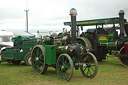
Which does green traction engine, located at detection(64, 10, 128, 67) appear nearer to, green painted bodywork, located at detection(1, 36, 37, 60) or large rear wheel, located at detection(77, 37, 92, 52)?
large rear wheel, located at detection(77, 37, 92, 52)

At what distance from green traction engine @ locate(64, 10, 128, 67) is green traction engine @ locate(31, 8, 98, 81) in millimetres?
2903

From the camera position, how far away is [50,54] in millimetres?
6617

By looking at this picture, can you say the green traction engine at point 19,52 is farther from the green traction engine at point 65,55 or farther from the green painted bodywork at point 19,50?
the green traction engine at point 65,55

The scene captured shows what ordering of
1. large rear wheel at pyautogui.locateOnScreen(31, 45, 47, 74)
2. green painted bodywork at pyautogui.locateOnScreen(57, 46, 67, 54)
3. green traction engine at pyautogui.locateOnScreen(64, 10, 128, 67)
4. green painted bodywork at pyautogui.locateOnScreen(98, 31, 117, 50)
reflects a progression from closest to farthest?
green painted bodywork at pyautogui.locateOnScreen(57, 46, 67, 54) < large rear wheel at pyautogui.locateOnScreen(31, 45, 47, 74) < green traction engine at pyautogui.locateOnScreen(64, 10, 128, 67) < green painted bodywork at pyautogui.locateOnScreen(98, 31, 117, 50)

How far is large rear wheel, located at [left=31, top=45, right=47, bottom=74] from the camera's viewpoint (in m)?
6.94

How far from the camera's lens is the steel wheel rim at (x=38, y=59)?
23.4ft

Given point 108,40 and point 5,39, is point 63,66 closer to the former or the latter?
point 108,40

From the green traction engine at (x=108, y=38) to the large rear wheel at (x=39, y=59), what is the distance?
3.45 metres

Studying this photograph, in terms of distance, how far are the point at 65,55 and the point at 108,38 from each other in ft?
15.1

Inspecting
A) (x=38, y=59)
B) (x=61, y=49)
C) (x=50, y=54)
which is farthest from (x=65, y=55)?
(x=38, y=59)

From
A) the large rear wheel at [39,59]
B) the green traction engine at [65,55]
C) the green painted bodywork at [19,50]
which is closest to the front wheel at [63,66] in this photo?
the green traction engine at [65,55]

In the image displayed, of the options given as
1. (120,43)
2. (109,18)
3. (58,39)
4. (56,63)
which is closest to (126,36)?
(120,43)

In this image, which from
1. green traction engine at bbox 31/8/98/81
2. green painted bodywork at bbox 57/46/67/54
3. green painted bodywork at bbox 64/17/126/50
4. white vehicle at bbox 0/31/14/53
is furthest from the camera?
white vehicle at bbox 0/31/14/53

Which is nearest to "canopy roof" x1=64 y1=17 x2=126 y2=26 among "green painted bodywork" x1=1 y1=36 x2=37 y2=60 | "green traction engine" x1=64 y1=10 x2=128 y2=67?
"green traction engine" x1=64 y1=10 x2=128 y2=67
